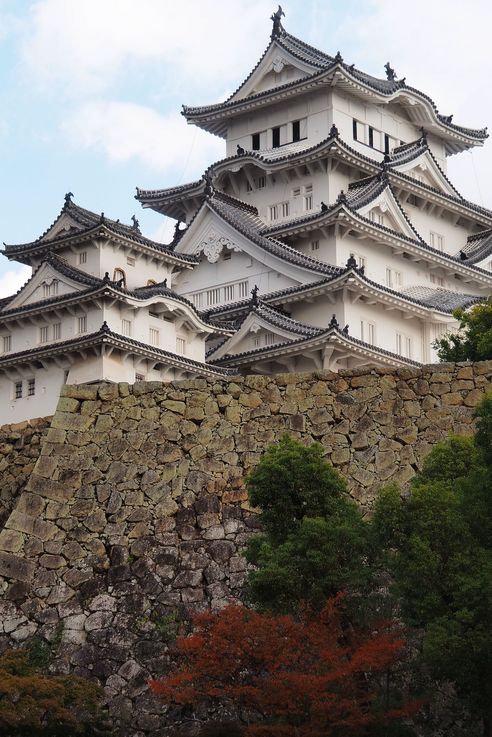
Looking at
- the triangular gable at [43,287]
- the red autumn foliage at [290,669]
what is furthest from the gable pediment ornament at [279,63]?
the red autumn foliage at [290,669]

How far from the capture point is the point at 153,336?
42.2 meters

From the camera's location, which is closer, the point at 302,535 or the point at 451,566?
the point at 451,566

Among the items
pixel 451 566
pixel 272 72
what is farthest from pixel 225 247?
pixel 451 566

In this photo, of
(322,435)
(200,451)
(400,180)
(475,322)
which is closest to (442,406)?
(322,435)

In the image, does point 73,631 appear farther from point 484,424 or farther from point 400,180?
point 400,180

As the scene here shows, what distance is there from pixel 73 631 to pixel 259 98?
101ft

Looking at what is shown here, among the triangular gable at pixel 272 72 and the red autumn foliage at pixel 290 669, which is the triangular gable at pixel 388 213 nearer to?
the triangular gable at pixel 272 72

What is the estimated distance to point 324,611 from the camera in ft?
66.0

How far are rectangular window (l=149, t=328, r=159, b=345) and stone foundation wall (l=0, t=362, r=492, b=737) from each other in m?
16.1

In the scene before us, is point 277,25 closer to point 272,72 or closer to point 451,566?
point 272,72

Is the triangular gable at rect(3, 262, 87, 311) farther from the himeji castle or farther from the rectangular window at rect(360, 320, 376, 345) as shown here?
the rectangular window at rect(360, 320, 376, 345)

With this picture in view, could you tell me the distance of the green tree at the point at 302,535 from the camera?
807 inches

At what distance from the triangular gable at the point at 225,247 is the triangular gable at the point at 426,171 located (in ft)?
18.2

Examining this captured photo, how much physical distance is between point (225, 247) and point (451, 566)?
1149 inches
